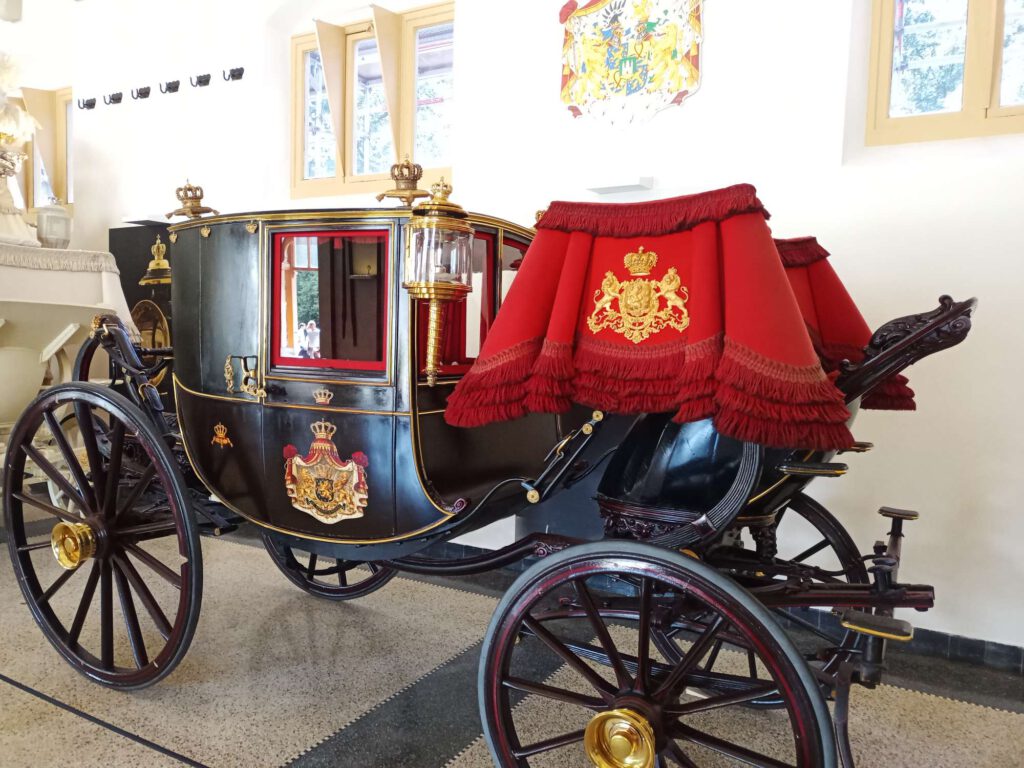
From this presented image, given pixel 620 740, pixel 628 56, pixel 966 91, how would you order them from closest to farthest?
pixel 620 740, pixel 966 91, pixel 628 56

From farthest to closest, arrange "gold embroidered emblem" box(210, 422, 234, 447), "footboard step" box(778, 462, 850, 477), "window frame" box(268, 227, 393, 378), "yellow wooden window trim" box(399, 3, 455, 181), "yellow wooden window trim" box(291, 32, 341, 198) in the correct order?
"yellow wooden window trim" box(291, 32, 341, 198) → "yellow wooden window trim" box(399, 3, 455, 181) → "gold embroidered emblem" box(210, 422, 234, 447) → "window frame" box(268, 227, 393, 378) → "footboard step" box(778, 462, 850, 477)

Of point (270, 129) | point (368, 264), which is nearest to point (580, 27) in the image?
point (368, 264)

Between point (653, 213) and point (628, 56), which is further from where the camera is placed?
point (628, 56)

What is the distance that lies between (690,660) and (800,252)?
1070 millimetres

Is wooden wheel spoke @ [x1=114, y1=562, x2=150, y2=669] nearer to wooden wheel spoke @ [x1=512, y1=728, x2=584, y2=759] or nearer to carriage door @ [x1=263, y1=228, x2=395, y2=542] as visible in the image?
carriage door @ [x1=263, y1=228, x2=395, y2=542]

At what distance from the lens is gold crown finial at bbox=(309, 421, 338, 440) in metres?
1.88

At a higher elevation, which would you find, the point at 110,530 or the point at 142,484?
the point at 142,484

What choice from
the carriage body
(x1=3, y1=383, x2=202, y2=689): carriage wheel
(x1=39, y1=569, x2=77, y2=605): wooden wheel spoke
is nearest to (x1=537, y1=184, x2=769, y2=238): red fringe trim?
the carriage body

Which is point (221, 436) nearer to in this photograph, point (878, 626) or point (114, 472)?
point (114, 472)

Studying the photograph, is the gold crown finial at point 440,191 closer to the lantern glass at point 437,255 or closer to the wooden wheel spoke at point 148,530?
the lantern glass at point 437,255

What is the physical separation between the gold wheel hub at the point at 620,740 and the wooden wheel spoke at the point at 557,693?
1.1 inches

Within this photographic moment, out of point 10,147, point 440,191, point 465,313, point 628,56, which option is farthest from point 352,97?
point 440,191

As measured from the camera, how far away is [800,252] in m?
1.91

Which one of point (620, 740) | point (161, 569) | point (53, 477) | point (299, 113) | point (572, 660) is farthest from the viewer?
point (299, 113)
